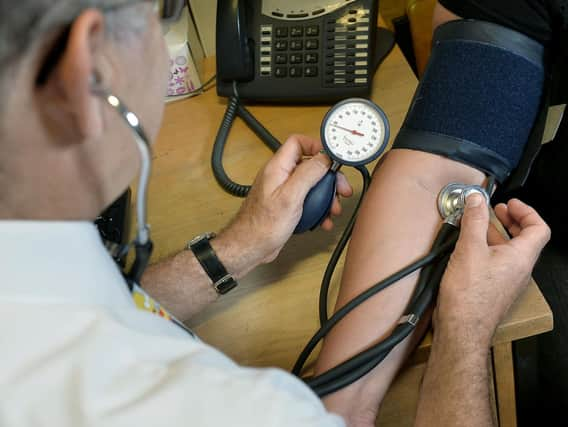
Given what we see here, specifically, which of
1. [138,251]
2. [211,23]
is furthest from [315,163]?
[211,23]

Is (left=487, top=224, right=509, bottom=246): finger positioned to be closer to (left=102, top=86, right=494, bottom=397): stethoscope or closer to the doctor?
(left=102, top=86, right=494, bottom=397): stethoscope

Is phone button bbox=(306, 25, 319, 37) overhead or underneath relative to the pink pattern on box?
overhead

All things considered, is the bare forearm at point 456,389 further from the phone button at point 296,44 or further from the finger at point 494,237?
the phone button at point 296,44

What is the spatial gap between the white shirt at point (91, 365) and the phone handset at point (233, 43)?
2.06 feet

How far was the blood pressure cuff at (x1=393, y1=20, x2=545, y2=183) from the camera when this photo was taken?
883mm

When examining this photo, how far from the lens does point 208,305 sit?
35.5 inches

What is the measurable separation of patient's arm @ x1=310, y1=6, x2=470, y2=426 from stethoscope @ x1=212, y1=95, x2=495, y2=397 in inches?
0.7

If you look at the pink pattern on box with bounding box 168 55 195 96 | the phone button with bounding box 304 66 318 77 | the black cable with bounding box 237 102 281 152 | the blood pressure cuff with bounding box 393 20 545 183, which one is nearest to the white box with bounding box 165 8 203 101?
the pink pattern on box with bounding box 168 55 195 96

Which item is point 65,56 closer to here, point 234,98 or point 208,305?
point 208,305

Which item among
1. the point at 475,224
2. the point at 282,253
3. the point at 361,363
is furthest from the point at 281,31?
the point at 361,363

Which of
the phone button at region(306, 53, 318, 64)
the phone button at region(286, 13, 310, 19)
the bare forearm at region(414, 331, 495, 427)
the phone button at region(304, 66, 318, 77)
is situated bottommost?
the bare forearm at region(414, 331, 495, 427)

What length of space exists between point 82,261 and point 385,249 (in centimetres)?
46

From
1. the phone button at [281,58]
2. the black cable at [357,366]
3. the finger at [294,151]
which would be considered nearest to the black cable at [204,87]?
the phone button at [281,58]

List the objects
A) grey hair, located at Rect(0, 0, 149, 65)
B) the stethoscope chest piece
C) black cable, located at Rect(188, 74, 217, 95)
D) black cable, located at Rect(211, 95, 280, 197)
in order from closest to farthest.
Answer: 1. grey hair, located at Rect(0, 0, 149, 65)
2. the stethoscope chest piece
3. black cable, located at Rect(211, 95, 280, 197)
4. black cable, located at Rect(188, 74, 217, 95)
